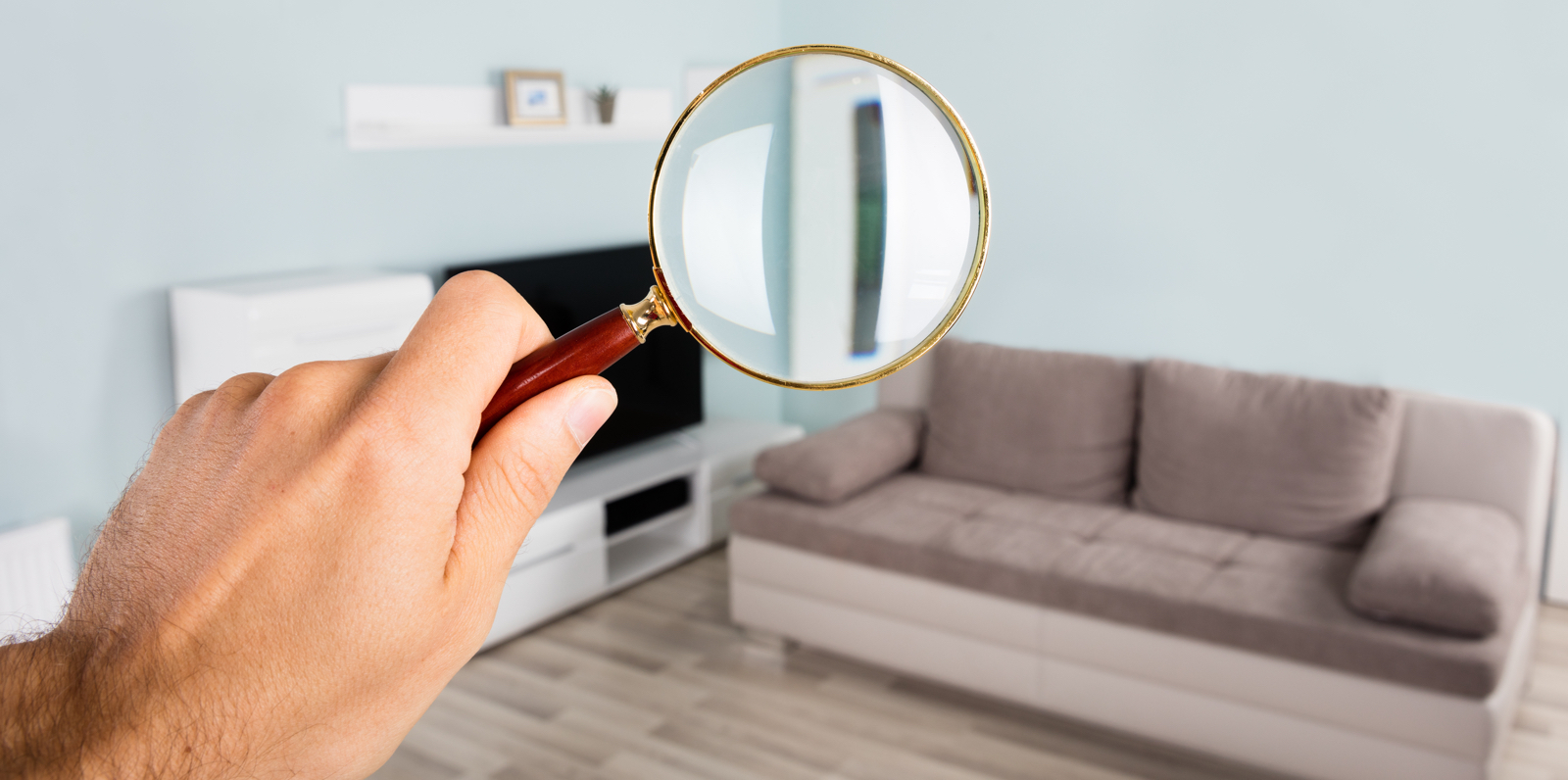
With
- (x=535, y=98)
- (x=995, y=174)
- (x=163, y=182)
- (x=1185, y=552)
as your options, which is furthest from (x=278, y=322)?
(x=995, y=174)

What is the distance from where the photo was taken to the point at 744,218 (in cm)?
75

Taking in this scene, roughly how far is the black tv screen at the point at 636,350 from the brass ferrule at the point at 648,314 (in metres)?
2.64

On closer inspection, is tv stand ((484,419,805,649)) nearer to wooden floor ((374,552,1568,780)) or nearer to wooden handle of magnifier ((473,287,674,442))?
wooden floor ((374,552,1568,780))

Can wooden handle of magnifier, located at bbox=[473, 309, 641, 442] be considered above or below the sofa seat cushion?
above

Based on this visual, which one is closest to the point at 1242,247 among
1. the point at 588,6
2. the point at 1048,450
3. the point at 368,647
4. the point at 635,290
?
the point at 1048,450

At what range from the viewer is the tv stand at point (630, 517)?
322 cm

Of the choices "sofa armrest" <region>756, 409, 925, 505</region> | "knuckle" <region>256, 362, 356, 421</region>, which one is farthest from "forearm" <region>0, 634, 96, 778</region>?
"sofa armrest" <region>756, 409, 925, 505</region>

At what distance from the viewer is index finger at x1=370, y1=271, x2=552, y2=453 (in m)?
0.52

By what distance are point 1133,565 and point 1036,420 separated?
730 mm

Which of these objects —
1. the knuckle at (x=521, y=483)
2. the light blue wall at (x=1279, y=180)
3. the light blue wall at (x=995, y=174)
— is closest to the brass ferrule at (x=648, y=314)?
the knuckle at (x=521, y=483)

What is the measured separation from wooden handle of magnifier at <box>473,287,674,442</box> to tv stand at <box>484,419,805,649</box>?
2.48 metres

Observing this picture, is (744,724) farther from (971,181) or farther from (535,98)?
(971,181)

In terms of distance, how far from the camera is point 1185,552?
2828mm

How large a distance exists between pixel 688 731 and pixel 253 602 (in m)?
2.36
